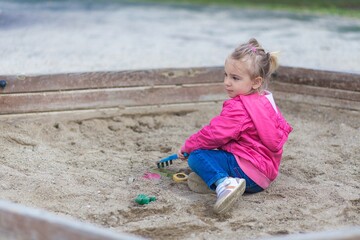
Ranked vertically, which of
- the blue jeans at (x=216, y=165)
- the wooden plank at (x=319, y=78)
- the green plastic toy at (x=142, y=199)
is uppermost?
the blue jeans at (x=216, y=165)

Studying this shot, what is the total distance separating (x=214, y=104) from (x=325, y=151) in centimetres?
110

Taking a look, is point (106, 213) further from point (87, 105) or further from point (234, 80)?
point (87, 105)

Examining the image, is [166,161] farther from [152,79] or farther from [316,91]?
[316,91]

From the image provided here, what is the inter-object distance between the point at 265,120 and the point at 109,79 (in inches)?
64.8

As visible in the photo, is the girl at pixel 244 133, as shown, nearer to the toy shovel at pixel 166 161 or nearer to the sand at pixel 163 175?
the sand at pixel 163 175

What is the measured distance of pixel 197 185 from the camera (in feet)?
11.5

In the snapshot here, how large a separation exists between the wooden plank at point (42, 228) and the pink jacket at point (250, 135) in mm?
1273

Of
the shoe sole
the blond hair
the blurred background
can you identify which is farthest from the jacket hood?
the blurred background

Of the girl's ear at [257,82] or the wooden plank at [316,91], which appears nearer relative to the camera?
the girl's ear at [257,82]

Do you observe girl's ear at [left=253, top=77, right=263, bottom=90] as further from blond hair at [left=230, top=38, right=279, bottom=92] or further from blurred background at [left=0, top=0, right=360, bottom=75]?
blurred background at [left=0, top=0, right=360, bottom=75]

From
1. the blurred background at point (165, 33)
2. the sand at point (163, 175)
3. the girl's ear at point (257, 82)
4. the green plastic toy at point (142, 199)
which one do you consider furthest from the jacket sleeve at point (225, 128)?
the blurred background at point (165, 33)

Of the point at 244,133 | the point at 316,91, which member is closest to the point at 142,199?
the point at 244,133

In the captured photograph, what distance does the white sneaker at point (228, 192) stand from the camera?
122 inches

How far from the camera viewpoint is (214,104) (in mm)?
5004
